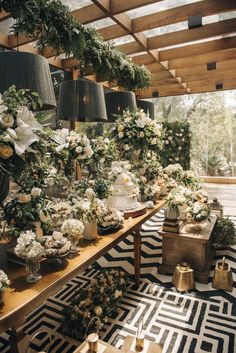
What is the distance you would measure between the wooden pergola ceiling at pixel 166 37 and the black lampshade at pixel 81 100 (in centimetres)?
73

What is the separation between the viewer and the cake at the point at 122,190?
2.45 metres

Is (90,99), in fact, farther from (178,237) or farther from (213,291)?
(213,291)

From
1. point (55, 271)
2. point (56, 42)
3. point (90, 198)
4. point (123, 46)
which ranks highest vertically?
point (123, 46)

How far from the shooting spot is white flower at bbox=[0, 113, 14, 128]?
47.1 inches

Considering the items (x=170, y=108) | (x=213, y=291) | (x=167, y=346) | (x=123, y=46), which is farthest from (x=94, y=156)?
(x=170, y=108)

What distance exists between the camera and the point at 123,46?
3996 millimetres

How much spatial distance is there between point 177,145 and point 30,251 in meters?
8.16

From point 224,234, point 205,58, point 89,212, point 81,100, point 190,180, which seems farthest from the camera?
point 205,58

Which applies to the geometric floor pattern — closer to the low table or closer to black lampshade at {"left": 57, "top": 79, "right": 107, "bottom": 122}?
the low table

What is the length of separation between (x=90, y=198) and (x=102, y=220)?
217mm

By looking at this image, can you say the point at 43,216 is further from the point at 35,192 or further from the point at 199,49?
the point at 199,49

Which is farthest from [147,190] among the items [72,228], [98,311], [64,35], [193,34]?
[193,34]

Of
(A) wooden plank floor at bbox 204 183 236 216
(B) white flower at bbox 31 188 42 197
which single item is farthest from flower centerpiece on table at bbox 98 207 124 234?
(A) wooden plank floor at bbox 204 183 236 216

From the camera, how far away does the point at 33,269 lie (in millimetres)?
1377
